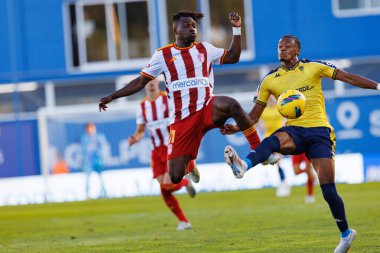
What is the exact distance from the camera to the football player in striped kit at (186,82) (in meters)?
11.5

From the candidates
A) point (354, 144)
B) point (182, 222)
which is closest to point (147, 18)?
point (354, 144)

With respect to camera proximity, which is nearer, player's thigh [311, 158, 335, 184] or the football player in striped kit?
player's thigh [311, 158, 335, 184]

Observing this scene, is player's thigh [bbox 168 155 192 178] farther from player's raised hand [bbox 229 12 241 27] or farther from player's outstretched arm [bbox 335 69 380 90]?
player's outstretched arm [bbox 335 69 380 90]

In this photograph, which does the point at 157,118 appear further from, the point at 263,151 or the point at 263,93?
the point at 263,151

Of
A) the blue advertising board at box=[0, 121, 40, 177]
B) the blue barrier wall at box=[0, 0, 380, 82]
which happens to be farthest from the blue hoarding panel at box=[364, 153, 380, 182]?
the blue barrier wall at box=[0, 0, 380, 82]

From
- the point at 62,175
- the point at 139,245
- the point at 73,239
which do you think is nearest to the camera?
the point at 139,245

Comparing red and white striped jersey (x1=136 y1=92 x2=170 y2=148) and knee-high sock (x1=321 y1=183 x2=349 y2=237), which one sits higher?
red and white striped jersey (x1=136 y1=92 x2=170 y2=148)

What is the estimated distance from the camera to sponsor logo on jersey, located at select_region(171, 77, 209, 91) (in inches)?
458

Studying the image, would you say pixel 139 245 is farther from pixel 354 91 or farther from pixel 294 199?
pixel 354 91

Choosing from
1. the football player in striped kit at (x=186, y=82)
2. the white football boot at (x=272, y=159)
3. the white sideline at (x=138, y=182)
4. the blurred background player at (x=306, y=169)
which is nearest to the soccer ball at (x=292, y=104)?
the white football boot at (x=272, y=159)

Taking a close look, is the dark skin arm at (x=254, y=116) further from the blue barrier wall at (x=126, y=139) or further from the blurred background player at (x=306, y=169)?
the blue barrier wall at (x=126, y=139)

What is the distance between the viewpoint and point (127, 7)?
121 ft

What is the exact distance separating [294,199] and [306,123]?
10695 millimetres

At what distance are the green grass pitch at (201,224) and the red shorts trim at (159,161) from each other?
92 centimetres
